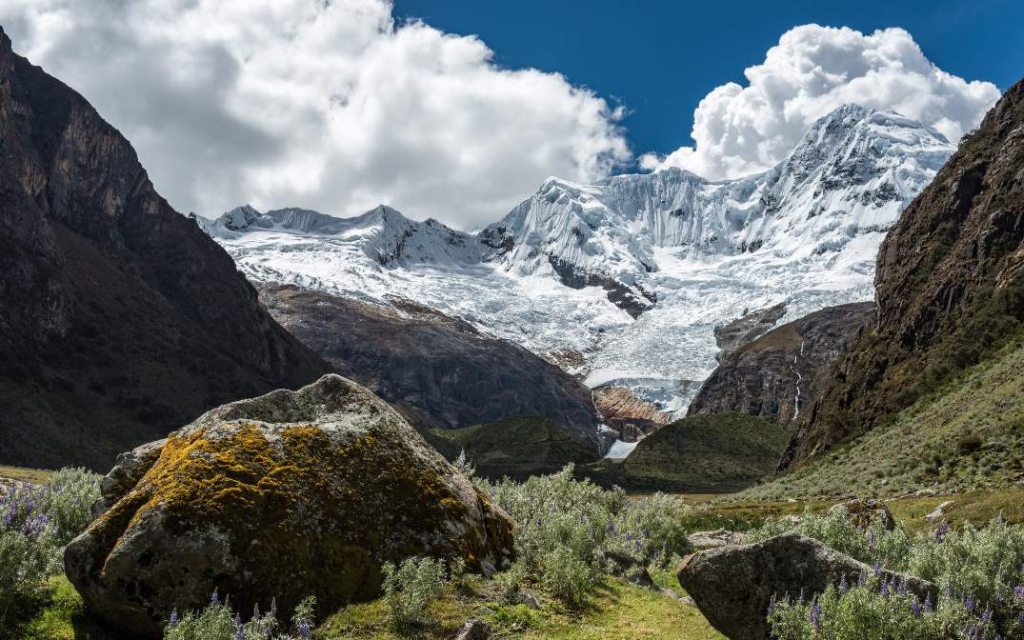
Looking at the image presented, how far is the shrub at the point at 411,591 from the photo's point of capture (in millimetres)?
12273

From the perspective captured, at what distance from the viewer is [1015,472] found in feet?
129

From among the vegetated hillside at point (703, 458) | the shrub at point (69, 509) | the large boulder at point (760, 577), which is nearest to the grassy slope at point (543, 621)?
the large boulder at point (760, 577)

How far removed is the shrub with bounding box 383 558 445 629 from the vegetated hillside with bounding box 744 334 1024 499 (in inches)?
1466

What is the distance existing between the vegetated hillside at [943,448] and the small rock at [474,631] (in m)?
36.8

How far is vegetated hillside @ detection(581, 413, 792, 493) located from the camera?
14950 centimetres

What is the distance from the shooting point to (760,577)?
43.5 ft

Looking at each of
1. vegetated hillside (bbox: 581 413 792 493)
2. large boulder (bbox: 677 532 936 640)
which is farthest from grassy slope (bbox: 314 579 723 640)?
vegetated hillside (bbox: 581 413 792 493)

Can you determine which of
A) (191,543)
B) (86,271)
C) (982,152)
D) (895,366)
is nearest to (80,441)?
(86,271)

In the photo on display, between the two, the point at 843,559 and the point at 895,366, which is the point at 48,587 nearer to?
the point at 843,559

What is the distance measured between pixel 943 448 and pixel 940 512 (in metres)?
22.6

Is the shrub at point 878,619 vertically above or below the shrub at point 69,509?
below

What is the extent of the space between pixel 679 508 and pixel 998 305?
210 ft

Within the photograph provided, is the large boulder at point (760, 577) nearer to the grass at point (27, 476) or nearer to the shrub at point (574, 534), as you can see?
the shrub at point (574, 534)

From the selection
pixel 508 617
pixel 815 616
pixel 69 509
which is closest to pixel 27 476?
pixel 69 509
